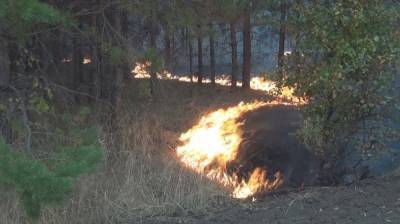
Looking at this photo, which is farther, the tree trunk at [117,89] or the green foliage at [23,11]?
the tree trunk at [117,89]

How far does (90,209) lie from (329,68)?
112 inches

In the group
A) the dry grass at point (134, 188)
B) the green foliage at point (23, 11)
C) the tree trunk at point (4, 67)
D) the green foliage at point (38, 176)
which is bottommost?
the dry grass at point (134, 188)

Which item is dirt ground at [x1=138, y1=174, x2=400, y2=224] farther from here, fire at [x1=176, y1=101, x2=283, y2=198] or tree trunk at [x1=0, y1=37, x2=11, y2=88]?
tree trunk at [x1=0, y1=37, x2=11, y2=88]

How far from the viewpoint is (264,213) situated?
615 cm

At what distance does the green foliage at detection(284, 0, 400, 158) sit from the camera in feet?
21.8

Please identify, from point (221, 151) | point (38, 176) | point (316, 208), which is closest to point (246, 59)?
point (221, 151)

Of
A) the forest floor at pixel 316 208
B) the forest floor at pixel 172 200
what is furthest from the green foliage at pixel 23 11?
the forest floor at pixel 316 208

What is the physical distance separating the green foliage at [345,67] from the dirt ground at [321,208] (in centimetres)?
68

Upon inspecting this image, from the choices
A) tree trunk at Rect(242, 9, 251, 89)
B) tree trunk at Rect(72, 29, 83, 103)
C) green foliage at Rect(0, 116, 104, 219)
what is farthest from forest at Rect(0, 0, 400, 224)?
tree trunk at Rect(242, 9, 251, 89)

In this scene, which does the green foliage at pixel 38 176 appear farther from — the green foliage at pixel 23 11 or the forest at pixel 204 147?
the green foliage at pixel 23 11

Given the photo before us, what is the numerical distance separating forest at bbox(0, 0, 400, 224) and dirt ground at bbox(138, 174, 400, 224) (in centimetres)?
2

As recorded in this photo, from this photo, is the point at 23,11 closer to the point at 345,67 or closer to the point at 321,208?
the point at 321,208

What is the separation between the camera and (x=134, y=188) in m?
7.35

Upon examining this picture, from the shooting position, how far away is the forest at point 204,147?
5.76m
